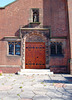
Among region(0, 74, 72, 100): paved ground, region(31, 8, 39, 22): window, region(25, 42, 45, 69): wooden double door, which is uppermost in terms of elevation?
region(31, 8, 39, 22): window

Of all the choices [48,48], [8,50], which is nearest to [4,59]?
[8,50]

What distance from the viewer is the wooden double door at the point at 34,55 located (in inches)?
370

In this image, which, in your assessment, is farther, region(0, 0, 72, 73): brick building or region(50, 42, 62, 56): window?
region(50, 42, 62, 56): window

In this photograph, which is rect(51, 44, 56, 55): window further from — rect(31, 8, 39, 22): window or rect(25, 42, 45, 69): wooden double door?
rect(31, 8, 39, 22): window

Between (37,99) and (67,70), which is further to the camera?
(67,70)

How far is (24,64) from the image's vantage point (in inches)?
365

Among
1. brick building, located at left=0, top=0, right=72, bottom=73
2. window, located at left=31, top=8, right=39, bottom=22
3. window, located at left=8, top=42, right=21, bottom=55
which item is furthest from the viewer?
window, located at left=31, top=8, right=39, bottom=22

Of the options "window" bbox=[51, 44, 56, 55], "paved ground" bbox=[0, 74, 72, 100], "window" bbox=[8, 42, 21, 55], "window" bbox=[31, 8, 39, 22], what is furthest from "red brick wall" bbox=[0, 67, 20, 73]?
"window" bbox=[31, 8, 39, 22]

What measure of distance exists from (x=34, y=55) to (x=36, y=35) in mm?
1868

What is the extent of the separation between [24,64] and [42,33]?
3261mm

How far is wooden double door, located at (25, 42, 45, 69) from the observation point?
940 cm

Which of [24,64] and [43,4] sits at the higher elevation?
[43,4]

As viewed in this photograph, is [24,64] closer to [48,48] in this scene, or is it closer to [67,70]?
[48,48]

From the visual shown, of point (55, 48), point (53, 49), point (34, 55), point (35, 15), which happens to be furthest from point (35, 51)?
point (35, 15)
